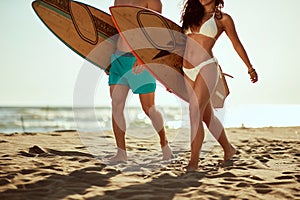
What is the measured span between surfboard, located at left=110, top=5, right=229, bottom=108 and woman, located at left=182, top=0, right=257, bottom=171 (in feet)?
1.51

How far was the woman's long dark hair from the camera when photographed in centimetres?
356

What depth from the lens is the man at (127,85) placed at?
4117 mm

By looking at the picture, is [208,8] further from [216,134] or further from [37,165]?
[37,165]

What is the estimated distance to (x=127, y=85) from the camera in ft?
13.6

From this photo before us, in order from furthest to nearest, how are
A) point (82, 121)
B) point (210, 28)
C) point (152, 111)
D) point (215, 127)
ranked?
point (82, 121) → point (152, 111) → point (215, 127) → point (210, 28)

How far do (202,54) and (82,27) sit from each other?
72.4 inches

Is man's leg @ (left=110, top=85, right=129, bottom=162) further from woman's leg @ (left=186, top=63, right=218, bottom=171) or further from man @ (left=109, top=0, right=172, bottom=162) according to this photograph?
woman's leg @ (left=186, top=63, right=218, bottom=171)

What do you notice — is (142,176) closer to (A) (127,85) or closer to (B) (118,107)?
(B) (118,107)

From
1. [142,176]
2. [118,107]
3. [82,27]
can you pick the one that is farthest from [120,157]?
[82,27]

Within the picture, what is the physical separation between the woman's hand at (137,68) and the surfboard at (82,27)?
1.77ft

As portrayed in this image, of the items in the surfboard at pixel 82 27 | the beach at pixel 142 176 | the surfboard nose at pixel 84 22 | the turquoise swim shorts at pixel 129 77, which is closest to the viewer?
the beach at pixel 142 176

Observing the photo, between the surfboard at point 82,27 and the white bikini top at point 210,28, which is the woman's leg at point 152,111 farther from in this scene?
the white bikini top at point 210,28

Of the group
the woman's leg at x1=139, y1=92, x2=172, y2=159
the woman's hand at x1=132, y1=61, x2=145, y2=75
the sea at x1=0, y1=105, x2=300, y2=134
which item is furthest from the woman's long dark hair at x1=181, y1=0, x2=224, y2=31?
the sea at x1=0, y1=105, x2=300, y2=134

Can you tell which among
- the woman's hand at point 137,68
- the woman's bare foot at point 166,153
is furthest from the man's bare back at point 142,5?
the woman's bare foot at point 166,153
